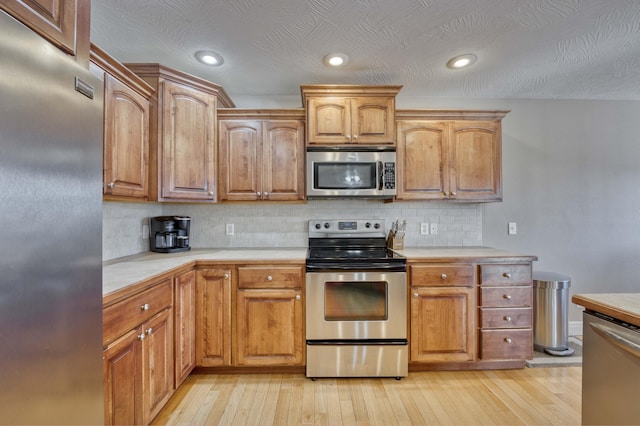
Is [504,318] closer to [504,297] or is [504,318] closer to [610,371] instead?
[504,297]

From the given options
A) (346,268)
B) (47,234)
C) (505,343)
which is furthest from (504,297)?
(47,234)

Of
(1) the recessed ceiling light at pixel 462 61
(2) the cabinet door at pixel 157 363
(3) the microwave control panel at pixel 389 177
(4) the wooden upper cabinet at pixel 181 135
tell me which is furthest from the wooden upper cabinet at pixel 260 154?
(1) the recessed ceiling light at pixel 462 61

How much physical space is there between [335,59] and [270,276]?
175 cm

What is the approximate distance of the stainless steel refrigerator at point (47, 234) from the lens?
638 millimetres

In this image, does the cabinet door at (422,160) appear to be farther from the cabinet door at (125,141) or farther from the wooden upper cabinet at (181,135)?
the cabinet door at (125,141)

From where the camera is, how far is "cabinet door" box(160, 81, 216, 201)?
2.20 m

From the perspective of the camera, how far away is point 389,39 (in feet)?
6.66

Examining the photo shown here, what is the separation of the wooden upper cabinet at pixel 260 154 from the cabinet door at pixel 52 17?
63.0 inches

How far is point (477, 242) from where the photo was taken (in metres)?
2.94

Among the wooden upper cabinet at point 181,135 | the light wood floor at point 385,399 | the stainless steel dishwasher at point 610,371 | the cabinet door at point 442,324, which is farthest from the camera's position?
the cabinet door at point 442,324

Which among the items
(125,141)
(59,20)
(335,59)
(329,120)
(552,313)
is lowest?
(552,313)

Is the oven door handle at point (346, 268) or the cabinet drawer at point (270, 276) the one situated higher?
the oven door handle at point (346, 268)

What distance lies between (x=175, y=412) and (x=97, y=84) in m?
1.92

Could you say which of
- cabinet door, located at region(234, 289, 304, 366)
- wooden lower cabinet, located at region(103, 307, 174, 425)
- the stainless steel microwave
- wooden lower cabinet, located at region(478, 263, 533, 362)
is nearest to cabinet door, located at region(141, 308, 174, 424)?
wooden lower cabinet, located at region(103, 307, 174, 425)
